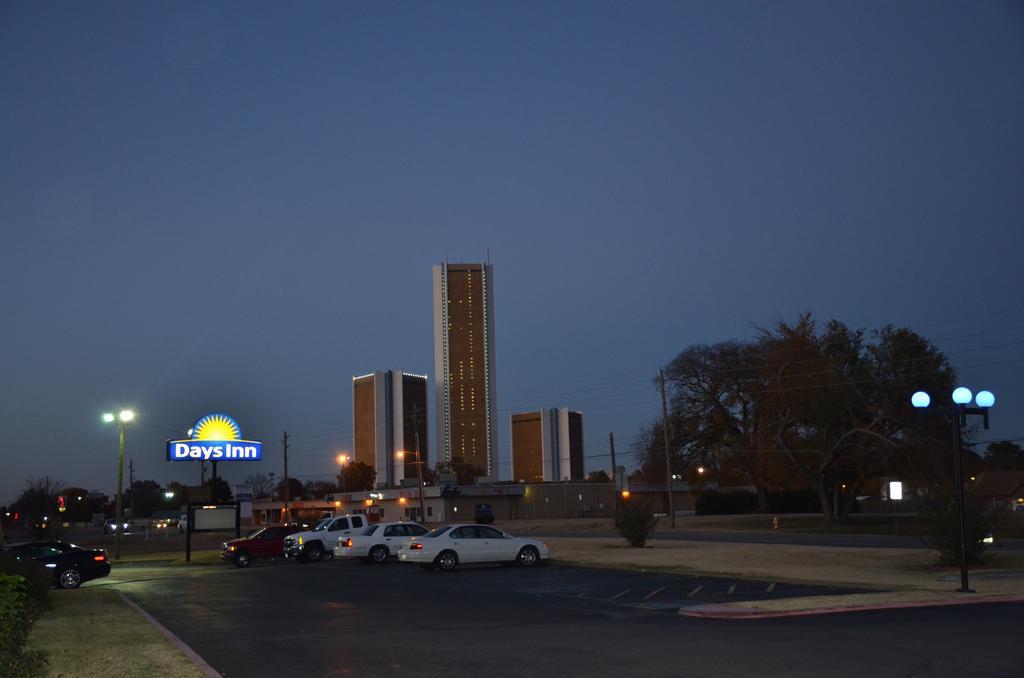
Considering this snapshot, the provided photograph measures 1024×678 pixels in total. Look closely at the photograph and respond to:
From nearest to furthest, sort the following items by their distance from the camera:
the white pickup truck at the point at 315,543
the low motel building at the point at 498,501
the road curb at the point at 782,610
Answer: the road curb at the point at 782,610
the white pickup truck at the point at 315,543
the low motel building at the point at 498,501

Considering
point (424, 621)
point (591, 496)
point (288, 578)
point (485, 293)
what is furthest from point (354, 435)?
point (424, 621)

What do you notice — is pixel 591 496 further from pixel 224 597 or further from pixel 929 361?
pixel 224 597

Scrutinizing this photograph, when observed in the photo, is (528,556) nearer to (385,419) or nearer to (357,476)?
(357,476)

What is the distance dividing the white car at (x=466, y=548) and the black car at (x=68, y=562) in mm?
9243

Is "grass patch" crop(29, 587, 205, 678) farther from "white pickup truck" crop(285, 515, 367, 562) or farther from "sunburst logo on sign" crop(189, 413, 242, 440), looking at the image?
"sunburst logo on sign" crop(189, 413, 242, 440)

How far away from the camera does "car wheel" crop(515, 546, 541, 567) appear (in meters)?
32.3

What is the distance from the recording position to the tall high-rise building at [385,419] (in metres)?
181

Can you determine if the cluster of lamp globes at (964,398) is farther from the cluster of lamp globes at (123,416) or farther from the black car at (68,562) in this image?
the cluster of lamp globes at (123,416)

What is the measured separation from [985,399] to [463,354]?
143768 millimetres

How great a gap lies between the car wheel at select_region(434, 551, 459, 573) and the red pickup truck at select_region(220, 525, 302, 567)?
485 inches

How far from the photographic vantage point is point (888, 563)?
28.4 m

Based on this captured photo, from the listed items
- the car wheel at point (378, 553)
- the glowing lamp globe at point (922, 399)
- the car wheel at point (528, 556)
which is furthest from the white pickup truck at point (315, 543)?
the glowing lamp globe at point (922, 399)

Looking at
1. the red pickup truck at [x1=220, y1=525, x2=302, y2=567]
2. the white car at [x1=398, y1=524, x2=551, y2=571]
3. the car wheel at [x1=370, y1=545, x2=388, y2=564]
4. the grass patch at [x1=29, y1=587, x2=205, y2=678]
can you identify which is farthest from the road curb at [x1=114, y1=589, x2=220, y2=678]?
the red pickup truck at [x1=220, y1=525, x2=302, y2=567]

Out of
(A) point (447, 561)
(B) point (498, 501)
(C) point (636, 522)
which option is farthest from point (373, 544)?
(B) point (498, 501)
